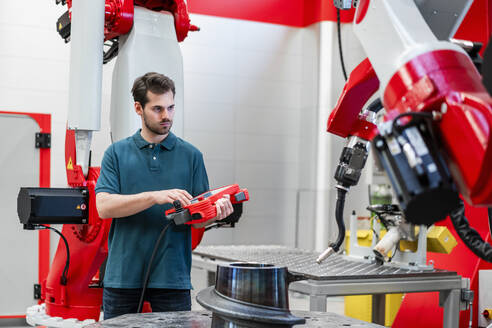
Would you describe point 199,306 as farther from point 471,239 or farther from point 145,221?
point 471,239

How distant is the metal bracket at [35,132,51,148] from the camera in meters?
5.61


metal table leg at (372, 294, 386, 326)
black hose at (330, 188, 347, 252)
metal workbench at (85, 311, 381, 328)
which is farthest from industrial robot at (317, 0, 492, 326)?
metal table leg at (372, 294, 386, 326)

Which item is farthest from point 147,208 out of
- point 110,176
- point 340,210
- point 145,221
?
point 340,210

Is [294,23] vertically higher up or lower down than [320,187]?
higher up

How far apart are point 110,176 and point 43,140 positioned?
12.3ft

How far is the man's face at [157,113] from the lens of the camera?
2.18 m

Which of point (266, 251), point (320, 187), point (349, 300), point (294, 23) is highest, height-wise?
point (294, 23)

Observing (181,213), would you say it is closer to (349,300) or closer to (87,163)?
(87,163)

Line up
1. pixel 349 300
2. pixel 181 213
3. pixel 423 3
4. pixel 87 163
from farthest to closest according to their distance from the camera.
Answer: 1. pixel 349 300
2. pixel 87 163
3. pixel 181 213
4. pixel 423 3

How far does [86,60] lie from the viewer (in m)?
2.48

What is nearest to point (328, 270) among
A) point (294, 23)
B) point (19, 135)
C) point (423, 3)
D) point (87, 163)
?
point (87, 163)

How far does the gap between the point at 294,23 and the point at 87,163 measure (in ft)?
15.3

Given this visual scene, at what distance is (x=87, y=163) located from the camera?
113 inches

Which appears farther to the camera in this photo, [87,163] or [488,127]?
[87,163]
